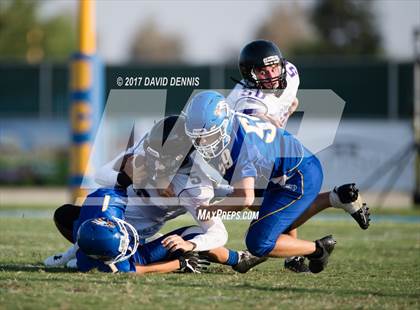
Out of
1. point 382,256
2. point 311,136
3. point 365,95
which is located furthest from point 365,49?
point 382,256

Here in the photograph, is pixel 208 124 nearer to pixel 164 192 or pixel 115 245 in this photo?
pixel 164 192

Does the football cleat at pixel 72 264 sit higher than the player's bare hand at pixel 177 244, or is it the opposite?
the player's bare hand at pixel 177 244

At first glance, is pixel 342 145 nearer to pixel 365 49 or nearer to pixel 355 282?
pixel 355 282

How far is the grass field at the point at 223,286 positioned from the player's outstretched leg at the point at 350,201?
0.45 meters

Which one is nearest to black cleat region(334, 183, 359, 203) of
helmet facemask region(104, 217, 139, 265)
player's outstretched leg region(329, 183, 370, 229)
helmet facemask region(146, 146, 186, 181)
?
player's outstretched leg region(329, 183, 370, 229)

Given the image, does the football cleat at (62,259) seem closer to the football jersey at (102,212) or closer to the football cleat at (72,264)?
the football cleat at (72,264)

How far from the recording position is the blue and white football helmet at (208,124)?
609cm

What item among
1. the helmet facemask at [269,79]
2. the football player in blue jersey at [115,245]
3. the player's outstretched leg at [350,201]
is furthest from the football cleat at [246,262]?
the helmet facemask at [269,79]

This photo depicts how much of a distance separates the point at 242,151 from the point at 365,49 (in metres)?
45.4

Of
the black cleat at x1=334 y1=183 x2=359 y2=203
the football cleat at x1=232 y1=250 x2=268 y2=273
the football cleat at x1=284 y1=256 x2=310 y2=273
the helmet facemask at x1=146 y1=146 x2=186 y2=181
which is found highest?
the helmet facemask at x1=146 y1=146 x2=186 y2=181

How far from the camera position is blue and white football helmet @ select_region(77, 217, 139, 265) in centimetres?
588

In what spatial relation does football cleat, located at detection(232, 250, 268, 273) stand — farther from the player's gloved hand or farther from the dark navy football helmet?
the dark navy football helmet

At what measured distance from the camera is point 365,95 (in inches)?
794

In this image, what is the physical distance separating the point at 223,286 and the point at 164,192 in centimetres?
103
